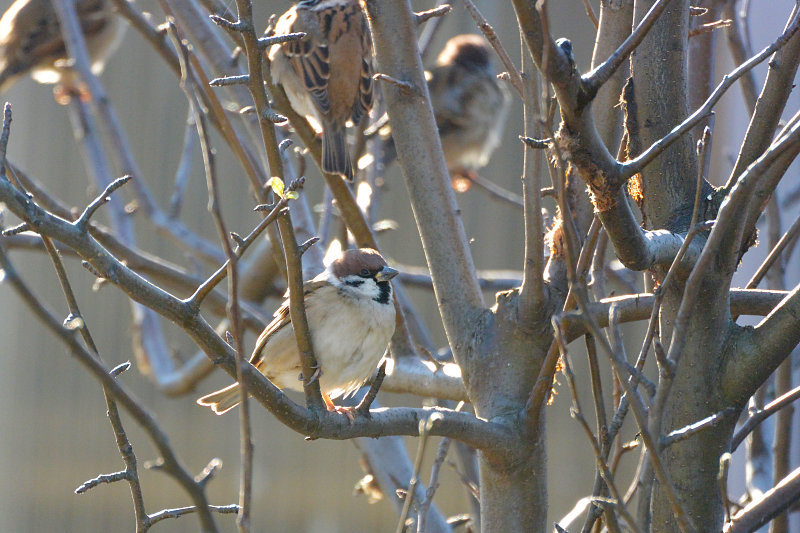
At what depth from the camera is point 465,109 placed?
532 cm

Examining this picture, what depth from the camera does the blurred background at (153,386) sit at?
5.92m

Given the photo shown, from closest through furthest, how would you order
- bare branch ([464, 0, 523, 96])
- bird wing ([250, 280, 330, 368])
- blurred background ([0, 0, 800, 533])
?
1. bare branch ([464, 0, 523, 96])
2. bird wing ([250, 280, 330, 368])
3. blurred background ([0, 0, 800, 533])

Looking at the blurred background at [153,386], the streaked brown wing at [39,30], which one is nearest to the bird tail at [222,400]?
the blurred background at [153,386]

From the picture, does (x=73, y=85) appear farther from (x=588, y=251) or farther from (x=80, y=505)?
(x=588, y=251)

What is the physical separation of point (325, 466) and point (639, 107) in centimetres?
477

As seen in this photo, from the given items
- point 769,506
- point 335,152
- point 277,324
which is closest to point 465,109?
point 335,152

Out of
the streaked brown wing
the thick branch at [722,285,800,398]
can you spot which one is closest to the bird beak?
the thick branch at [722,285,800,398]

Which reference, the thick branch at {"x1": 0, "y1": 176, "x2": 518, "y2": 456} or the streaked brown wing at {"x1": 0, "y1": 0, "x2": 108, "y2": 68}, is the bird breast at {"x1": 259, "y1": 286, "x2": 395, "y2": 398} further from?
the streaked brown wing at {"x1": 0, "y1": 0, "x2": 108, "y2": 68}

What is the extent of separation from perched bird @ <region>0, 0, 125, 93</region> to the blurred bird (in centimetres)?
195

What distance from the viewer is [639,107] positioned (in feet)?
A: 5.61

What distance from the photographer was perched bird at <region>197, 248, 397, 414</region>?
223 cm

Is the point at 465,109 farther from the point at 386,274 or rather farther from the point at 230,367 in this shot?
the point at 230,367

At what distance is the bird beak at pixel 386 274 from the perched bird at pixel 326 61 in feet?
3.53

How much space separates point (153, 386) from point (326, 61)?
3018 millimetres
